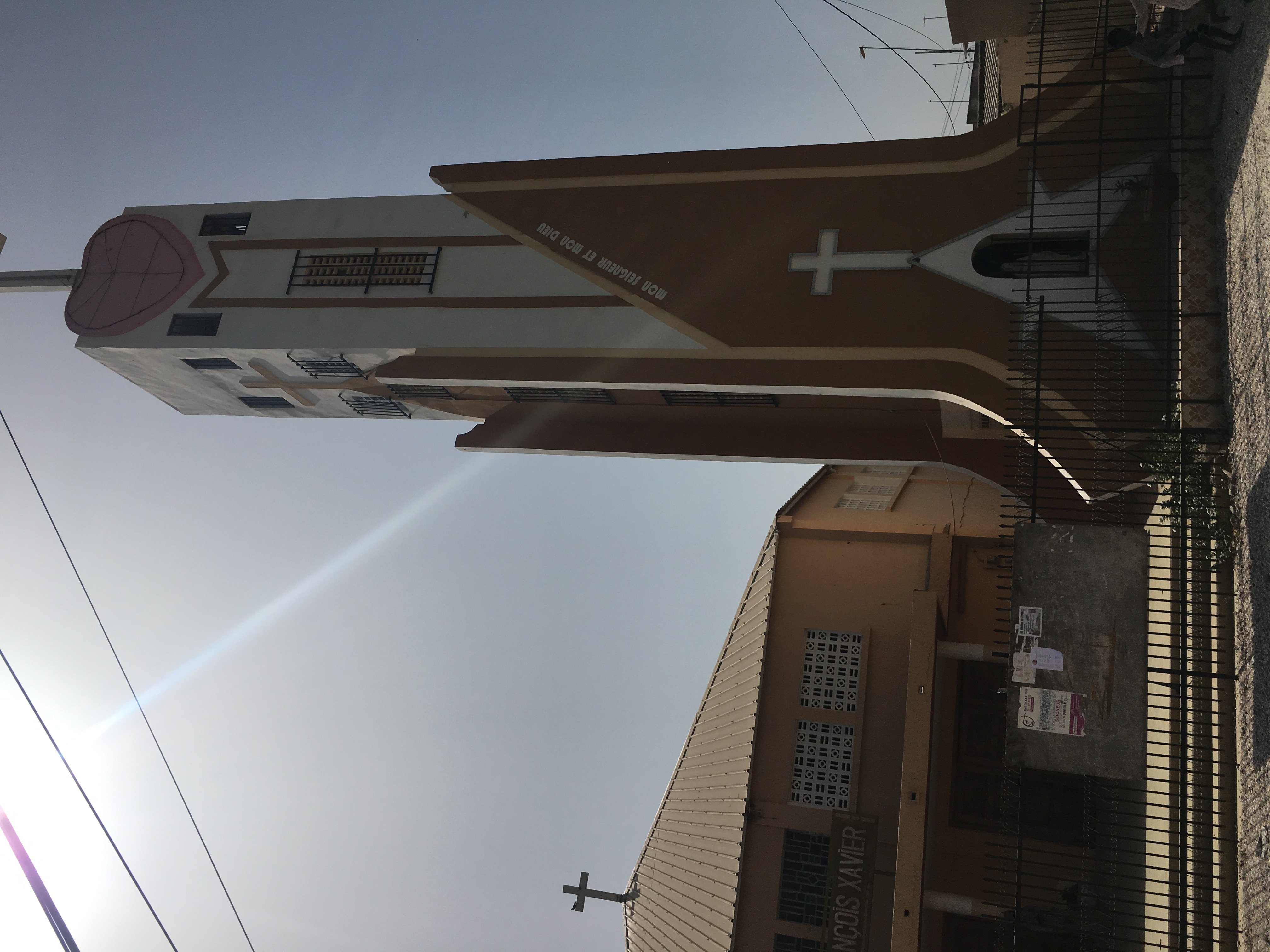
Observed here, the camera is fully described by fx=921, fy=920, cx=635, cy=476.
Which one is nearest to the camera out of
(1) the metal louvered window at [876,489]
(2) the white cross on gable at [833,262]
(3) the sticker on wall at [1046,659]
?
(3) the sticker on wall at [1046,659]

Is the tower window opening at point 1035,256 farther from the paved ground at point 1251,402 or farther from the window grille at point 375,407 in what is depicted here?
the window grille at point 375,407

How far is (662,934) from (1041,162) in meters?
15.7

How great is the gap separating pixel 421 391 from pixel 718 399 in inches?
226

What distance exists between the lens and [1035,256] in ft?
44.5

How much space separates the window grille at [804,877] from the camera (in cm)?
1567

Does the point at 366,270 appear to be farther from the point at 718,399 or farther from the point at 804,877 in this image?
the point at 804,877

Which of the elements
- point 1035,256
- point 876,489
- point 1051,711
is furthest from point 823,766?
point 1035,256

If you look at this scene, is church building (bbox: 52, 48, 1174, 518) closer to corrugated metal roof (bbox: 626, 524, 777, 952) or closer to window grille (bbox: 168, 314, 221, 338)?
window grille (bbox: 168, 314, 221, 338)

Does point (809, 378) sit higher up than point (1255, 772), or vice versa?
point (809, 378)

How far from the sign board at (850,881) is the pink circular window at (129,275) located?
1520 centimetres

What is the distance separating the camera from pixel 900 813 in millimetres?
14211

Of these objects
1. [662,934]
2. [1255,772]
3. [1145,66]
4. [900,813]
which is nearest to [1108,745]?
[1255,772]

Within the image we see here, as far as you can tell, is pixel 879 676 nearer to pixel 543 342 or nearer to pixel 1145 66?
pixel 543 342

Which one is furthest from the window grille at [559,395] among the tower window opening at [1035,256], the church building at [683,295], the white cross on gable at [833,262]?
the tower window opening at [1035,256]
